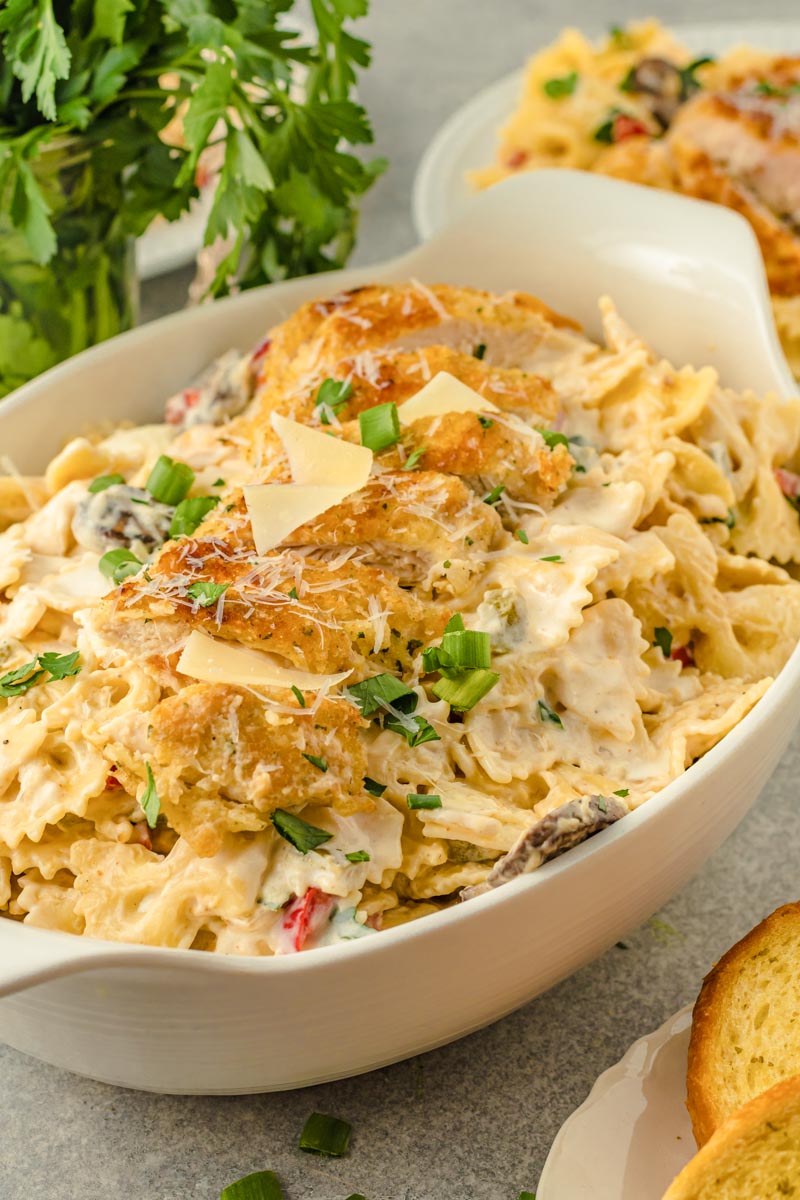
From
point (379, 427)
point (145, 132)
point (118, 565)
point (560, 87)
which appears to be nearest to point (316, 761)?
point (118, 565)

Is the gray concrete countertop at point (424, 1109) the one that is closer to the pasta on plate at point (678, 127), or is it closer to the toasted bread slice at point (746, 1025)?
the toasted bread slice at point (746, 1025)

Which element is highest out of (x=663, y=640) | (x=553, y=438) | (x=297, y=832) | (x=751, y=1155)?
(x=553, y=438)

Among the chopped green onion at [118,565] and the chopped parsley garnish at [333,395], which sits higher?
the chopped parsley garnish at [333,395]

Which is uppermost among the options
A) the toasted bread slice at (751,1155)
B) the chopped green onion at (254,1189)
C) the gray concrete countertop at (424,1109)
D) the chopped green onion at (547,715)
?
the chopped green onion at (547,715)

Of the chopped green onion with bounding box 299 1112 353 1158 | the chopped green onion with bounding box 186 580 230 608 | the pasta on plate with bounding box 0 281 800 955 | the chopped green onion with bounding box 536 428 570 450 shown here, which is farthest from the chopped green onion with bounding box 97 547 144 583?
the chopped green onion with bounding box 299 1112 353 1158

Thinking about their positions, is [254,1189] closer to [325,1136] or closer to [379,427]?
[325,1136]

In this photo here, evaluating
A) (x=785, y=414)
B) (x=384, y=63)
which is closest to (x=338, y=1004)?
(x=785, y=414)

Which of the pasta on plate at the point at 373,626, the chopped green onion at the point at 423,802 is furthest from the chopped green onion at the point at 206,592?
the chopped green onion at the point at 423,802
